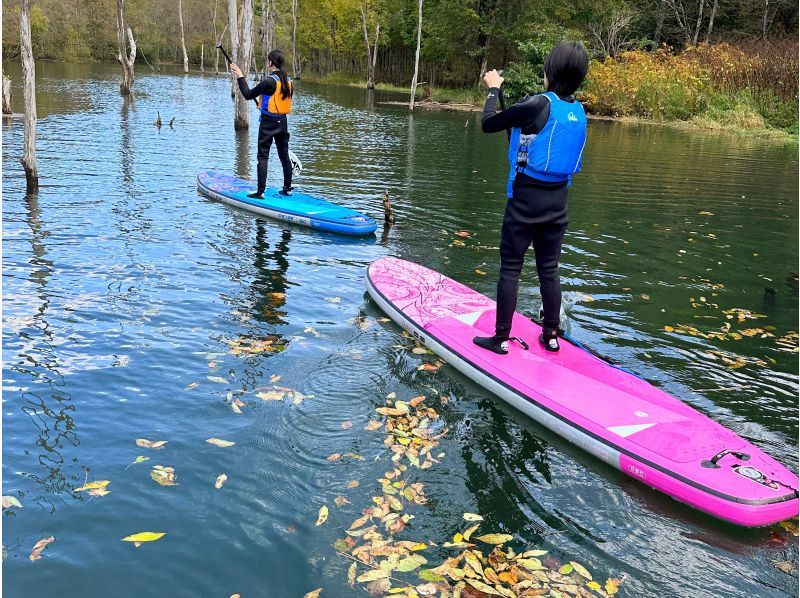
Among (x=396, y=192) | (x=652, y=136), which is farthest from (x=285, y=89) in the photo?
(x=652, y=136)

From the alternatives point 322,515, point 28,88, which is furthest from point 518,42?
point 322,515

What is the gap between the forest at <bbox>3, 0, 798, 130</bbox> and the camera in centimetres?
3192

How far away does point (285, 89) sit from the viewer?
11383 mm

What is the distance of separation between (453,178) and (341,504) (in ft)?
Result: 45.0

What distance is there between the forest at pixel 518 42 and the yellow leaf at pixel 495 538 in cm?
1689

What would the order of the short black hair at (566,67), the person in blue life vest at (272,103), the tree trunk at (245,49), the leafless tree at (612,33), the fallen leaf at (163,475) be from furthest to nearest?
the leafless tree at (612,33), the tree trunk at (245,49), the person in blue life vest at (272,103), the short black hair at (566,67), the fallen leaf at (163,475)

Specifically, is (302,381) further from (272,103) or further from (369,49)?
(369,49)

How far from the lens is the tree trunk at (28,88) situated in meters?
10.3

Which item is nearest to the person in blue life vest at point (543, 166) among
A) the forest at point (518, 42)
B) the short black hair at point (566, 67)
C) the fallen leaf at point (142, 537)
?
the short black hair at point (566, 67)

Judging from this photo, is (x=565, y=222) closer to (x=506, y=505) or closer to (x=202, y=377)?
(x=506, y=505)

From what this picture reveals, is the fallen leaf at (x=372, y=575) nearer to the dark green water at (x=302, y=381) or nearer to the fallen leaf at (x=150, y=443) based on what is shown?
the dark green water at (x=302, y=381)

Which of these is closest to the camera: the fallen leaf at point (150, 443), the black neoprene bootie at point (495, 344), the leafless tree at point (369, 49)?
the fallen leaf at point (150, 443)

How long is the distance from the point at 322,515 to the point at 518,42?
35302 mm

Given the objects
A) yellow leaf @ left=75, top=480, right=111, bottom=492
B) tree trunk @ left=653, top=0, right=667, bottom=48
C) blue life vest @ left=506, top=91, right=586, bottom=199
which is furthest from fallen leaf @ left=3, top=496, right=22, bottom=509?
tree trunk @ left=653, top=0, right=667, bottom=48
